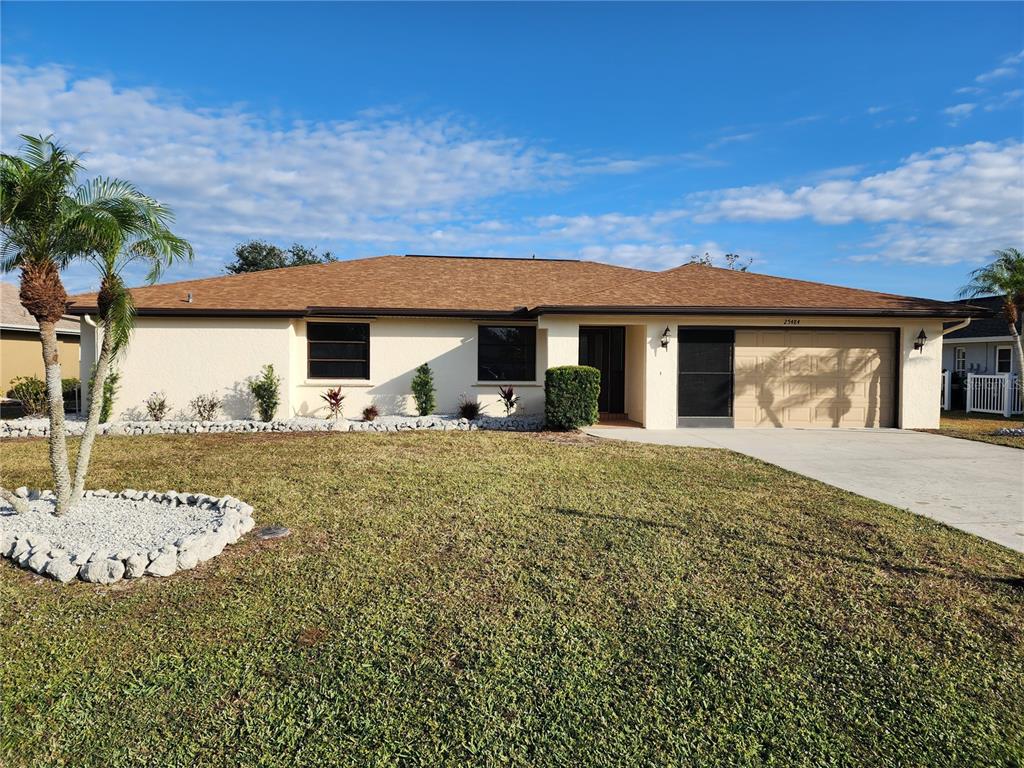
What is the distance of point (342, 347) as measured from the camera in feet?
50.3

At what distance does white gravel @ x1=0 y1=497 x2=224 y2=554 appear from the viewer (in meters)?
5.22

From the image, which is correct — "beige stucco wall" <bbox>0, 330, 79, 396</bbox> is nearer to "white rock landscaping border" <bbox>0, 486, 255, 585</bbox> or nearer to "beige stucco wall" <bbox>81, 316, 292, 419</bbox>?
"beige stucco wall" <bbox>81, 316, 292, 419</bbox>

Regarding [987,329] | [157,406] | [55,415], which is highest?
[987,329]

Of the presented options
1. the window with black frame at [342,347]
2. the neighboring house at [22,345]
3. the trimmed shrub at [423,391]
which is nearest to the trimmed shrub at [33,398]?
the neighboring house at [22,345]

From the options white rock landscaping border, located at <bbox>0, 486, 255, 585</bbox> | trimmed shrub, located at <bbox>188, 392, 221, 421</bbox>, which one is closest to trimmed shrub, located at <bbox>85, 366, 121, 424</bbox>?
trimmed shrub, located at <bbox>188, 392, 221, 421</bbox>

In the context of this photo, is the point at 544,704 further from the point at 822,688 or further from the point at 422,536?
the point at 422,536

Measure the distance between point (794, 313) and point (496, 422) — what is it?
767 centimetres

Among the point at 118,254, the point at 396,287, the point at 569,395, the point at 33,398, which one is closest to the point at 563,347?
the point at 569,395

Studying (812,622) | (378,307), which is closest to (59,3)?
(378,307)

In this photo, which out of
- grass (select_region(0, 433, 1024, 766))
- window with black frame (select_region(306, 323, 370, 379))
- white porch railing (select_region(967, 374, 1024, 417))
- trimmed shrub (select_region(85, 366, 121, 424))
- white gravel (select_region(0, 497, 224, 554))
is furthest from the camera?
white porch railing (select_region(967, 374, 1024, 417))

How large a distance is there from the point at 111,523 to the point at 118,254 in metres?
2.80

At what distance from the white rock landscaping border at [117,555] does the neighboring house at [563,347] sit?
9203 mm

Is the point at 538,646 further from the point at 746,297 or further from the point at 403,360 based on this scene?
the point at 746,297

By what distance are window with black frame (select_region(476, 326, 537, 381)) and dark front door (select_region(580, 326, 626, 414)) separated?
159cm
